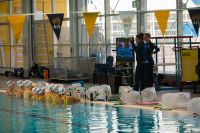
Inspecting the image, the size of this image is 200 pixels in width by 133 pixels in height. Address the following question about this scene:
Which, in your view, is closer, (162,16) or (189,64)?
(162,16)

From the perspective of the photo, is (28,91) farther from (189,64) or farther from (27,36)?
(27,36)

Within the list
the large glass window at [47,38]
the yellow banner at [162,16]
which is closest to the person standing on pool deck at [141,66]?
the yellow banner at [162,16]

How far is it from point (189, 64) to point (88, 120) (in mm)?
6446

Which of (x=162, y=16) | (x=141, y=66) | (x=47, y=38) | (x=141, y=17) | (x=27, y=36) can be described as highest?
(x=141, y=17)

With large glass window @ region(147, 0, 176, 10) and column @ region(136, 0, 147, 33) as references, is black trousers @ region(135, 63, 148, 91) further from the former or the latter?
column @ region(136, 0, 147, 33)

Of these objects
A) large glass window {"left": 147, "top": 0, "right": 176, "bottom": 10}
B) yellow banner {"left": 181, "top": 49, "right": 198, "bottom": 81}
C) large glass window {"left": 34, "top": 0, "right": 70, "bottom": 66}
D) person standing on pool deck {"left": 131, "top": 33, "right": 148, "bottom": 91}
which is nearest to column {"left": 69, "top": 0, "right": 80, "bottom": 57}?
large glass window {"left": 34, "top": 0, "right": 70, "bottom": 66}

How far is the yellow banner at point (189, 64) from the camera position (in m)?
15.3

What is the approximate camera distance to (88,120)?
984 centimetres

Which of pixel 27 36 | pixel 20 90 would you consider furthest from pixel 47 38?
pixel 20 90

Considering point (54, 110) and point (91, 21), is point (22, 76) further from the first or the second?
point (54, 110)

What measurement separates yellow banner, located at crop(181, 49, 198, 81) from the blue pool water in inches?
159

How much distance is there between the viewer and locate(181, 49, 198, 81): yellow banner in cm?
1531

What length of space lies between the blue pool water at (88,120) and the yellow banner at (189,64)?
4039mm

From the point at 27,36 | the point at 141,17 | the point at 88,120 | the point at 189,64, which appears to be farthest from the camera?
the point at 27,36
